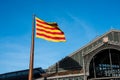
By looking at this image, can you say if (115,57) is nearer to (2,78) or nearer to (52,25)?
(52,25)

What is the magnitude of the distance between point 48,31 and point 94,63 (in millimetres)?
15873

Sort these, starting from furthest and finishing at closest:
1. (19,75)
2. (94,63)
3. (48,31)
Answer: (19,75) < (94,63) < (48,31)

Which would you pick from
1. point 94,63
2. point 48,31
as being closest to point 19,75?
point 94,63

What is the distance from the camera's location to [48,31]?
22.8m

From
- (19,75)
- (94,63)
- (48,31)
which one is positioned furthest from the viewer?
(19,75)

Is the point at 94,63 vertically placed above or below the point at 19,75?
above

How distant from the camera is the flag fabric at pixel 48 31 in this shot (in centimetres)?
2176

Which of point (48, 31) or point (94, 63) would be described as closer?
point (48, 31)

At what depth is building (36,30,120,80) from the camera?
34.5 meters

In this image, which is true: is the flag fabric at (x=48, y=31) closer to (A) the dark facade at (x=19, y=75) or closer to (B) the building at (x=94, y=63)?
(B) the building at (x=94, y=63)

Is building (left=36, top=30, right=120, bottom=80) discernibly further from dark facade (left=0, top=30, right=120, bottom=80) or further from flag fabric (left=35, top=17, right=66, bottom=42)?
flag fabric (left=35, top=17, right=66, bottom=42)

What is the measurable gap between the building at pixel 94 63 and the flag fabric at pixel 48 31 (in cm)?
1275

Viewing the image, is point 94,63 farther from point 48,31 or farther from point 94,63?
point 48,31

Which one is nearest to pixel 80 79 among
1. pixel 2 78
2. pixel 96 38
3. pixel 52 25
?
pixel 96 38
